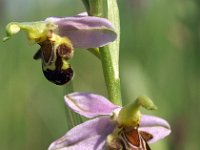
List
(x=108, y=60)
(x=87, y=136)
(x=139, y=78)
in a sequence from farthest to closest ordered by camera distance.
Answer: (x=139, y=78) < (x=108, y=60) < (x=87, y=136)

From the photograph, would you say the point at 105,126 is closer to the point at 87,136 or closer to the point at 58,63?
the point at 87,136

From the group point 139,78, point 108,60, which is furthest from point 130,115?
point 139,78

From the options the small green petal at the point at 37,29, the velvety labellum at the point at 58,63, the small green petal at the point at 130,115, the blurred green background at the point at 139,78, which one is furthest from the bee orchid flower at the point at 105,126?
the blurred green background at the point at 139,78

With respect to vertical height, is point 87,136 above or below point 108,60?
below

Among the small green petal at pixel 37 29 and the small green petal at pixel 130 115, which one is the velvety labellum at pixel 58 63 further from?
the small green petal at pixel 130 115

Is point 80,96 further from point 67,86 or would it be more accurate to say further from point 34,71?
point 34,71

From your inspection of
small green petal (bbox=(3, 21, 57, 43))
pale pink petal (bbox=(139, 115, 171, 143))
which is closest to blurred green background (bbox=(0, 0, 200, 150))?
pale pink petal (bbox=(139, 115, 171, 143))
